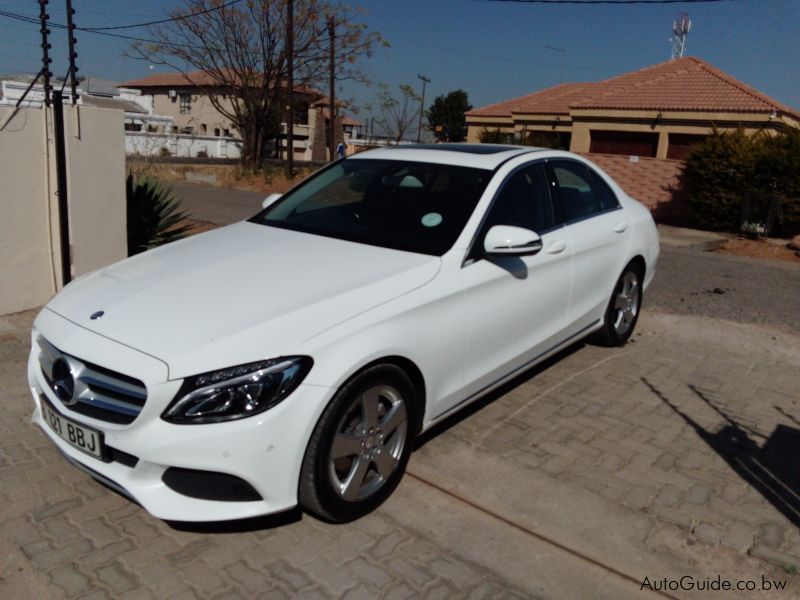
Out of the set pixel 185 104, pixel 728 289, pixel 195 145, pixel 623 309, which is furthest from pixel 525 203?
pixel 185 104

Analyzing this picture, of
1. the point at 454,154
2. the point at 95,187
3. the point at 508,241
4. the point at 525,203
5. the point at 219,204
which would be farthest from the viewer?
the point at 219,204

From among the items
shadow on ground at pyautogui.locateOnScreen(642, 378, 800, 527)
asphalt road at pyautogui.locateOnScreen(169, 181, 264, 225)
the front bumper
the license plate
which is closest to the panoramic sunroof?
shadow on ground at pyautogui.locateOnScreen(642, 378, 800, 527)

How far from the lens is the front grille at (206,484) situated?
8.87 ft

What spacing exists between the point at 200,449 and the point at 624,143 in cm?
2451

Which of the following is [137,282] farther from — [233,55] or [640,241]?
[233,55]

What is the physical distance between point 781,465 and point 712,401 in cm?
94

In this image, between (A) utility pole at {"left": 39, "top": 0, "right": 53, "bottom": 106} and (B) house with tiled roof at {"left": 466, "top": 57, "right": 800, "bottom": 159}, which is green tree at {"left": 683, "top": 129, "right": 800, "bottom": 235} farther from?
(A) utility pole at {"left": 39, "top": 0, "right": 53, "bottom": 106}

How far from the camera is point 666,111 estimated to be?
76.0ft

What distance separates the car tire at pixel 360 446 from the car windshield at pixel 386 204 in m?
0.86

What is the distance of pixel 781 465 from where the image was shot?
13.0 feet

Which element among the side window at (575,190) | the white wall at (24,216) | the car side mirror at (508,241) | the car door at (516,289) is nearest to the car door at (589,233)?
the side window at (575,190)

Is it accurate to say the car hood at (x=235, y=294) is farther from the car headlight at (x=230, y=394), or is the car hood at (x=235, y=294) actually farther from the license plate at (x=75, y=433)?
the license plate at (x=75, y=433)

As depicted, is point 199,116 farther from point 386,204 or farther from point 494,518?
point 494,518

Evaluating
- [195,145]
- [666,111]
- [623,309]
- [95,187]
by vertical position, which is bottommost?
[623,309]
